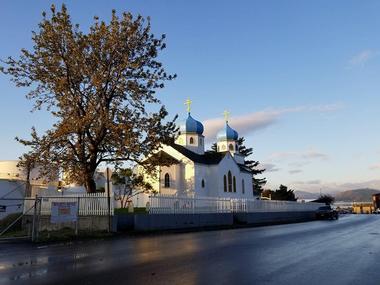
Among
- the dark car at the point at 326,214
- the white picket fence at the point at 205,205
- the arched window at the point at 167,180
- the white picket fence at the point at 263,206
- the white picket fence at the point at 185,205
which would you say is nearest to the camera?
the white picket fence at the point at 185,205

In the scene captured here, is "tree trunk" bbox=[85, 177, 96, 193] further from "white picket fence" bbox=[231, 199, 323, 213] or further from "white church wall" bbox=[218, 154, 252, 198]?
"white church wall" bbox=[218, 154, 252, 198]

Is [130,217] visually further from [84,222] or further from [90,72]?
[90,72]

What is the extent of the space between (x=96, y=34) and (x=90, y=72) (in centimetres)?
262

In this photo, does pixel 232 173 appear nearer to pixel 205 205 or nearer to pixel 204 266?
pixel 205 205

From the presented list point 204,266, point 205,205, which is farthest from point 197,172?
point 204,266

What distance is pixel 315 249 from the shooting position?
13.8 meters

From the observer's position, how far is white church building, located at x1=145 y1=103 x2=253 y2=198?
54.2 metres

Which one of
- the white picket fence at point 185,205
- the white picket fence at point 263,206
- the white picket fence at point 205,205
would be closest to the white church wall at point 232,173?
the white picket fence at point 263,206

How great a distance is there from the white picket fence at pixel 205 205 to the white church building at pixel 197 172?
12.7m

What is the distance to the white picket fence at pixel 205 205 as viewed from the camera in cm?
2819

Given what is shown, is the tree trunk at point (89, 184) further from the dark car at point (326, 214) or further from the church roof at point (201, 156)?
the dark car at point (326, 214)

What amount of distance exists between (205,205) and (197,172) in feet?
75.4

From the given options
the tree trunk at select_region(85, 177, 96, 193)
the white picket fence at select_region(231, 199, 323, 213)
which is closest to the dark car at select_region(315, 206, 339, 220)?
the white picket fence at select_region(231, 199, 323, 213)

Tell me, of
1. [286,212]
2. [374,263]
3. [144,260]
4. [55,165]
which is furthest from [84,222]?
[286,212]
